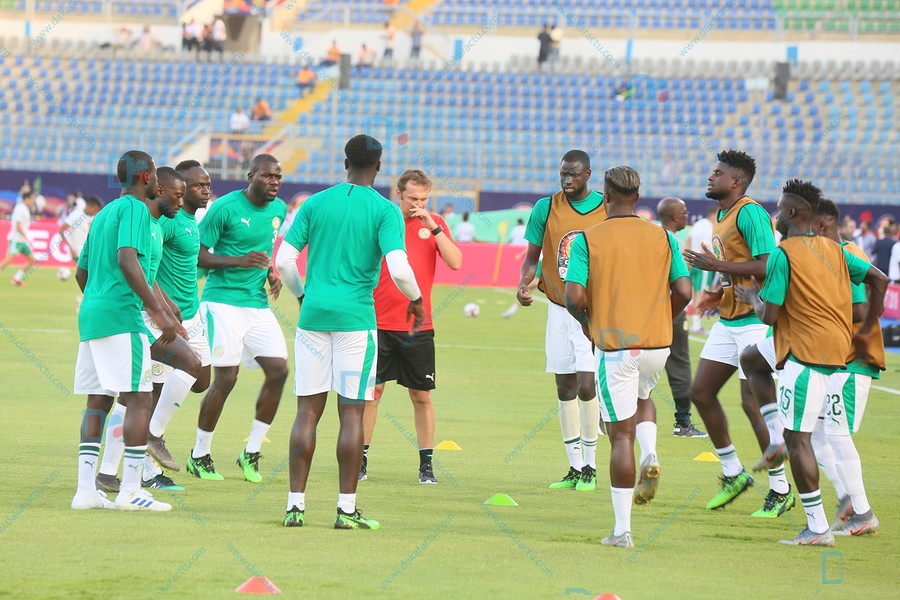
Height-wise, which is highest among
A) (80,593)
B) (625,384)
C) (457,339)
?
(625,384)

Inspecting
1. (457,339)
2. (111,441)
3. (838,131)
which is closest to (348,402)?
(111,441)

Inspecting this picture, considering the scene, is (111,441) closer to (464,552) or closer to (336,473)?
(336,473)

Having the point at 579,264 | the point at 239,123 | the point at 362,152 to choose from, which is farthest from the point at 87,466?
the point at 239,123

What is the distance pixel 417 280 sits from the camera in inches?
359

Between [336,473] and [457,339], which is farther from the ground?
[336,473]

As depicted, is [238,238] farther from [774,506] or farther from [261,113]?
[261,113]

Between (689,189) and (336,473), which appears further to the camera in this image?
(689,189)

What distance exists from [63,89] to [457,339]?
28852 mm

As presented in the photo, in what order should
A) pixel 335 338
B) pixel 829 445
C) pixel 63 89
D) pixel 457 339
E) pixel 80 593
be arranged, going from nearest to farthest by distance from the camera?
pixel 80 593, pixel 335 338, pixel 829 445, pixel 457 339, pixel 63 89

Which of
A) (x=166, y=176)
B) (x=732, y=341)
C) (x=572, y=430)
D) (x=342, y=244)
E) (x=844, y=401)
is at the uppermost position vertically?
(x=166, y=176)

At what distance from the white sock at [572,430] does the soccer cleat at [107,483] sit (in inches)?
122

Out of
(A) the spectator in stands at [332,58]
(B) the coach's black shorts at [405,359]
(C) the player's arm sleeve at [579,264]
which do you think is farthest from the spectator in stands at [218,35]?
(C) the player's arm sleeve at [579,264]

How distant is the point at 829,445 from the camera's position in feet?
25.3

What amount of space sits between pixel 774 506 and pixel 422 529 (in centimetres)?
244
